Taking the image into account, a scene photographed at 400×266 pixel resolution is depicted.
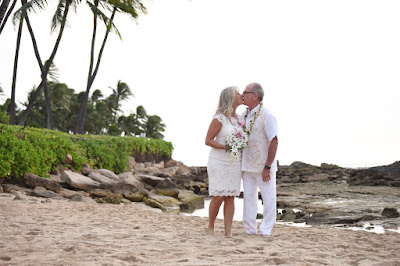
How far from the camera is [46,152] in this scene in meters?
12.1

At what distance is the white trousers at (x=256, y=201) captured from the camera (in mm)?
5949

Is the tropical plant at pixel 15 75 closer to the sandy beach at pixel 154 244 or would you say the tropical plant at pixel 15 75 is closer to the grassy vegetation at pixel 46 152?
the grassy vegetation at pixel 46 152

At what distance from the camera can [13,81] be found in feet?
76.6

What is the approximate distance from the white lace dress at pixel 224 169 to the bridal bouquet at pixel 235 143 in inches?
5.9

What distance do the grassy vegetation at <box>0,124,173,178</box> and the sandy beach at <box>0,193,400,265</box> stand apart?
3005 mm

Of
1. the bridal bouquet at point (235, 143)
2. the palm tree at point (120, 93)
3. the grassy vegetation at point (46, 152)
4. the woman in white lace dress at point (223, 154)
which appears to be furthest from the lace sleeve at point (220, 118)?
the palm tree at point (120, 93)

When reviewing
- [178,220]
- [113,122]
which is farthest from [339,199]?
[113,122]

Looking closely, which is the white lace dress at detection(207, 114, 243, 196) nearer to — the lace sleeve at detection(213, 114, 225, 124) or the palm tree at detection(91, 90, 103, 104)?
the lace sleeve at detection(213, 114, 225, 124)

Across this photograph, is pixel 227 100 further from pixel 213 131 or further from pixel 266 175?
pixel 266 175

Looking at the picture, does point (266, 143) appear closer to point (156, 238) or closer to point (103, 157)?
point (156, 238)

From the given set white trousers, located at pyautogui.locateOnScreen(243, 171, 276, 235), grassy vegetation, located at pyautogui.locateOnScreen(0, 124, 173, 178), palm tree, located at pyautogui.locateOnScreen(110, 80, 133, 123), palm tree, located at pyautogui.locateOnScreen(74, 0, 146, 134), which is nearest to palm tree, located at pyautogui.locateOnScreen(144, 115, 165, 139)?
palm tree, located at pyautogui.locateOnScreen(110, 80, 133, 123)

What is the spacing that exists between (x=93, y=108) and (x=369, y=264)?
176ft

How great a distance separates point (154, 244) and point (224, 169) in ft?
4.58

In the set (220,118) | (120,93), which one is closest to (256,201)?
(220,118)
